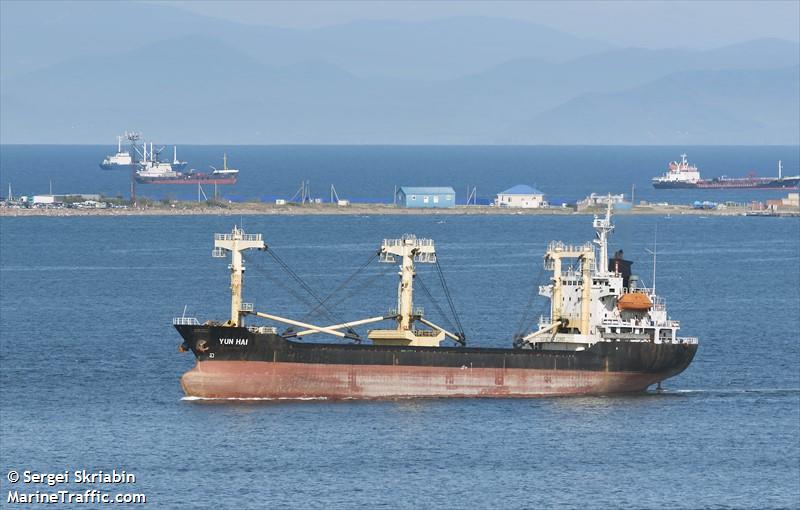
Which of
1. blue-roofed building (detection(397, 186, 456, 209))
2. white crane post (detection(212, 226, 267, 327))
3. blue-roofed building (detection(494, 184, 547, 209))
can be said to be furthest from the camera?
blue-roofed building (detection(494, 184, 547, 209))

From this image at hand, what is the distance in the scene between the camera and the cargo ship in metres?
70.6

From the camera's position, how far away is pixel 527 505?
178ft

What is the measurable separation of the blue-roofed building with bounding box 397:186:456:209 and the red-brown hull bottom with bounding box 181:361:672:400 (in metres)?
119

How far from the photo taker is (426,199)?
630 feet

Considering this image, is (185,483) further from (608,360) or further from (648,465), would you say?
(608,360)

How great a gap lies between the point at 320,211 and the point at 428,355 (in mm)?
117222

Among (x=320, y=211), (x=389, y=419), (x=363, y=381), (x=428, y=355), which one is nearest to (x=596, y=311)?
(x=428, y=355)

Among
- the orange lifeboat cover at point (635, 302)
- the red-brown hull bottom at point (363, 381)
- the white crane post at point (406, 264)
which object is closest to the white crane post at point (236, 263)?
the red-brown hull bottom at point (363, 381)

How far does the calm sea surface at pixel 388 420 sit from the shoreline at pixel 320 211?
67.9 metres

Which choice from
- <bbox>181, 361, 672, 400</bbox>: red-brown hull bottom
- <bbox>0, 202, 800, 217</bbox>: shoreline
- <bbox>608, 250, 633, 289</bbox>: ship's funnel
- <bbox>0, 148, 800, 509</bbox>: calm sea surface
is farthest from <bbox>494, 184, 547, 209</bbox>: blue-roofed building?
<bbox>181, 361, 672, 400</bbox>: red-brown hull bottom

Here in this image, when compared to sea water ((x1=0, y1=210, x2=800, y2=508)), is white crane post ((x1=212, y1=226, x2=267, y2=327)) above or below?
above

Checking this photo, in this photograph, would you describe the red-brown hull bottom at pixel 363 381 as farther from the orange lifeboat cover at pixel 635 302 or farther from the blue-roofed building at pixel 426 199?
the blue-roofed building at pixel 426 199

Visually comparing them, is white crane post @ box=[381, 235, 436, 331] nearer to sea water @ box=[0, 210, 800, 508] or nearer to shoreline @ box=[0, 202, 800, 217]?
sea water @ box=[0, 210, 800, 508]

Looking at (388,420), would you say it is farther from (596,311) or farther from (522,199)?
(522,199)
